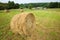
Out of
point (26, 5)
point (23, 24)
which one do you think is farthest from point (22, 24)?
point (26, 5)

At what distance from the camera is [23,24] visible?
1406 millimetres

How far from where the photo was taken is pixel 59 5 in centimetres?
184

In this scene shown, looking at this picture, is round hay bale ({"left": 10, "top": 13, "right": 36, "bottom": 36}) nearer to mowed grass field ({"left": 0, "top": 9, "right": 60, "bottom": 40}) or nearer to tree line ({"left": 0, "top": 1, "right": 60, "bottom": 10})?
mowed grass field ({"left": 0, "top": 9, "right": 60, "bottom": 40})

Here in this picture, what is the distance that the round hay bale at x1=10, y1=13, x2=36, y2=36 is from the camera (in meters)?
1.40

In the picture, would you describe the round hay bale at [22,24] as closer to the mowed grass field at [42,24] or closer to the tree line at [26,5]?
the mowed grass field at [42,24]

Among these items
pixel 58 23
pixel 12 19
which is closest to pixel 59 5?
pixel 58 23

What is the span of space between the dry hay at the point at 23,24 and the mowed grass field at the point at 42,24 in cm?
6

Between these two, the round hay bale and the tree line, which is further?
the tree line

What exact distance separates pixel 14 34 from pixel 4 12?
25 centimetres

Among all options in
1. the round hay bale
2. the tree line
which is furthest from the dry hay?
the tree line

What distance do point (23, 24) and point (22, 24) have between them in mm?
12

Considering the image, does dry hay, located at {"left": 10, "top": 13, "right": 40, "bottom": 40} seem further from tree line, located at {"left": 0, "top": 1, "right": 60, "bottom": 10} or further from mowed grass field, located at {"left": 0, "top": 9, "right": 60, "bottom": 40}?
tree line, located at {"left": 0, "top": 1, "right": 60, "bottom": 10}

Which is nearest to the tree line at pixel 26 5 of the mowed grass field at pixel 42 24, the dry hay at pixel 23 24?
the mowed grass field at pixel 42 24

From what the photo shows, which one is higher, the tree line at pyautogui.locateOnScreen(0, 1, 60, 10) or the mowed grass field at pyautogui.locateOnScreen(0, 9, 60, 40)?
the tree line at pyautogui.locateOnScreen(0, 1, 60, 10)
